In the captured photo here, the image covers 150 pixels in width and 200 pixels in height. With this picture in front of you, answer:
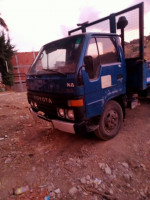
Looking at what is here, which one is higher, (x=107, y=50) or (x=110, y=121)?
(x=107, y=50)

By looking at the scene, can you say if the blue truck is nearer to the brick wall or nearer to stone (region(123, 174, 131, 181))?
stone (region(123, 174, 131, 181))

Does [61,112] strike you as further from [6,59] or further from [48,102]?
[6,59]

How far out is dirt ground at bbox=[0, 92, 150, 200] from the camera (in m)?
1.82

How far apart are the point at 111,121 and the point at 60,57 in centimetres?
166

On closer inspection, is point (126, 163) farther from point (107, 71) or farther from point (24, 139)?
point (24, 139)

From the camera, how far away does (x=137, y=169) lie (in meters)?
2.12

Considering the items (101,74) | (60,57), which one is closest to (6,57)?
(60,57)

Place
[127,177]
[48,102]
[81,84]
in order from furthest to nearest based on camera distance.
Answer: [48,102] → [81,84] → [127,177]

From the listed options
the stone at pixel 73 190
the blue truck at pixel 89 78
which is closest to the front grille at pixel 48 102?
the blue truck at pixel 89 78

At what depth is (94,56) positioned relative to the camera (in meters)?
2.49

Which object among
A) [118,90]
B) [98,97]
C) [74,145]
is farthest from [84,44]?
[74,145]

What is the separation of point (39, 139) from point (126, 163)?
190 centimetres

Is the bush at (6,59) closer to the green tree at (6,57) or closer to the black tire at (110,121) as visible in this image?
the green tree at (6,57)

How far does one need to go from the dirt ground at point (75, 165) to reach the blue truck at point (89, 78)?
427 mm
